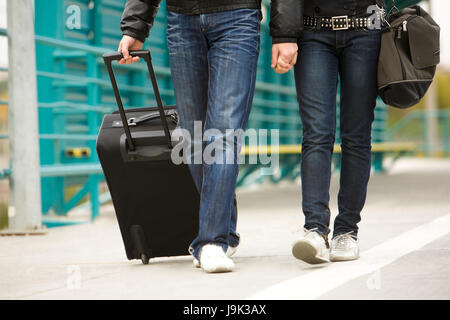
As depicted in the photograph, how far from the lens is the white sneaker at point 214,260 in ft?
10.5

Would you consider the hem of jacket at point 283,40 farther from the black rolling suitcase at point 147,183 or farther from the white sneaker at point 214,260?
the white sneaker at point 214,260

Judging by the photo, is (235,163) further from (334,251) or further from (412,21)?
(412,21)

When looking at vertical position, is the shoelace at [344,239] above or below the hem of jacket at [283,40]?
below

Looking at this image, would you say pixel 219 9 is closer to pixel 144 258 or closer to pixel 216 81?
pixel 216 81

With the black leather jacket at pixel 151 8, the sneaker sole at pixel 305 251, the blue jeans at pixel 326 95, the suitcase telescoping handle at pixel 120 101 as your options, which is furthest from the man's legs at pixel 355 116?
the suitcase telescoping handle at pixel 120 101

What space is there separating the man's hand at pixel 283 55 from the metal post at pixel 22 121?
99.5 inches

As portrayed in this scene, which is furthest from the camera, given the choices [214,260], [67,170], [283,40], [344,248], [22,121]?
[67,170]

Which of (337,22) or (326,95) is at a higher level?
(337,22)

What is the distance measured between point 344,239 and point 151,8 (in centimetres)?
132

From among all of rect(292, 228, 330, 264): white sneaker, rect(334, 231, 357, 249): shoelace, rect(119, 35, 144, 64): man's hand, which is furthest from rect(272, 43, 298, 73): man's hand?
rect(334, 231, 357, 249): shoelace

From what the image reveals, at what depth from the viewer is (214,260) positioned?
3.22 m

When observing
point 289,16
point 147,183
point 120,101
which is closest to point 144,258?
point 147,183

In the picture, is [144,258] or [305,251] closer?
[305,251]

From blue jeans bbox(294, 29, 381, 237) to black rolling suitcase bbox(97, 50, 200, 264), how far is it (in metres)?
0.52
